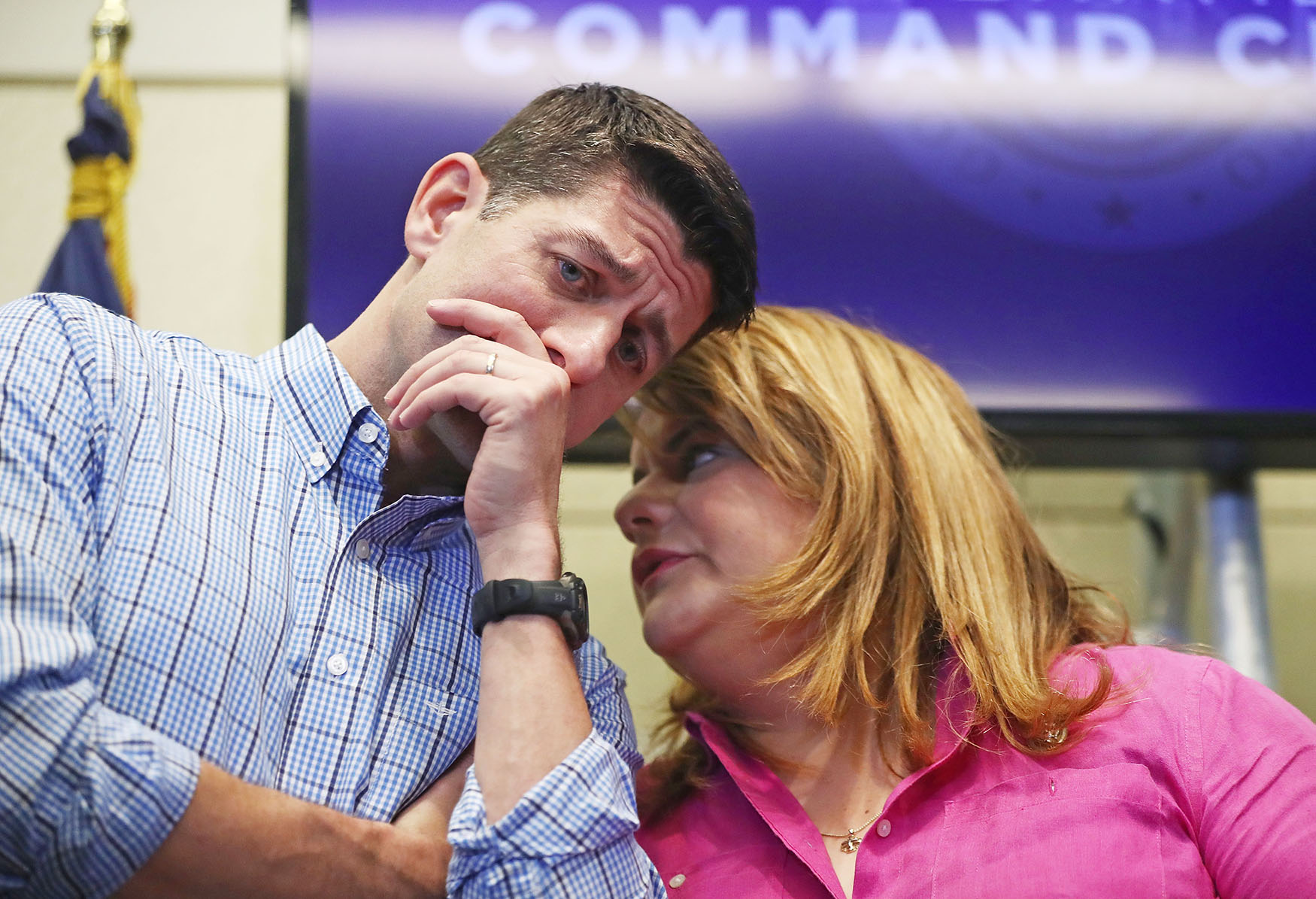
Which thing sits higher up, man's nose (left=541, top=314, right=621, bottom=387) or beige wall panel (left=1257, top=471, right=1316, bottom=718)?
man's nose (left=541, top=314, right=621, bottom=387)

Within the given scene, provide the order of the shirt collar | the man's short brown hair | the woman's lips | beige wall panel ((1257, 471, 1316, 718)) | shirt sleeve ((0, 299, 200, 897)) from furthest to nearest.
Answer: beige wall panel ((1257, 471, 1316, 718)) < the woman's lips < the man's short brown hair < the shirt collar < shirt sleeve ((0, 299, 200, 897))

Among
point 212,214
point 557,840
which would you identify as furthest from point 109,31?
point 557,840

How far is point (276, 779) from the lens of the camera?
1.09m

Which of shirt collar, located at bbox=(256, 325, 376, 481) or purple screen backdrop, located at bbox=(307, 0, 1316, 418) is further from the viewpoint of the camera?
purple screen backdrop, located at bbox=(307, 0, 1316, 418)

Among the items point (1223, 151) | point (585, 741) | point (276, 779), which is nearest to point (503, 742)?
point (585, 741)

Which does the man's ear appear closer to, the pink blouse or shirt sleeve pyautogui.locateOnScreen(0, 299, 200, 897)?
shirt sleeve pyautogui.locateOnScreen(0, 299, 200, 897)

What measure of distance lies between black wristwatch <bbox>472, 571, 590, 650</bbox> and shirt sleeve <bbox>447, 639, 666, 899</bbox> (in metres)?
0.12

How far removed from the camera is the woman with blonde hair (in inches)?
50.5

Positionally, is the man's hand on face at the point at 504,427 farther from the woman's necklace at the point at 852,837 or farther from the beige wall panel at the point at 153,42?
the beige wall panel at the point at 153,42

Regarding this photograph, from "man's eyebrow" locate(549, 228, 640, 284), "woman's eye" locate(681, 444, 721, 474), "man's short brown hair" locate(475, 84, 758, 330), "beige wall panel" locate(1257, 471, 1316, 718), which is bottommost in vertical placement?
"beige wall panel" locate(1257, 471, 1316, 718)

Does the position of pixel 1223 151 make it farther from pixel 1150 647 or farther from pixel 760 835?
pixel 760 835

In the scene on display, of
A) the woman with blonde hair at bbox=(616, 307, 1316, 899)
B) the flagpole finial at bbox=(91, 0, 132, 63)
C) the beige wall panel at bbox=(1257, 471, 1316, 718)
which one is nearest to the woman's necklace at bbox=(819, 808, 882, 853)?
the woman with blonde hair at bbox=(616, 307, 1316, 899)

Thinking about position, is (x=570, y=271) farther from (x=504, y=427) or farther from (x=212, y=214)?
(x=212, y=214)

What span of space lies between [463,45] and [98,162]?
0.57m
